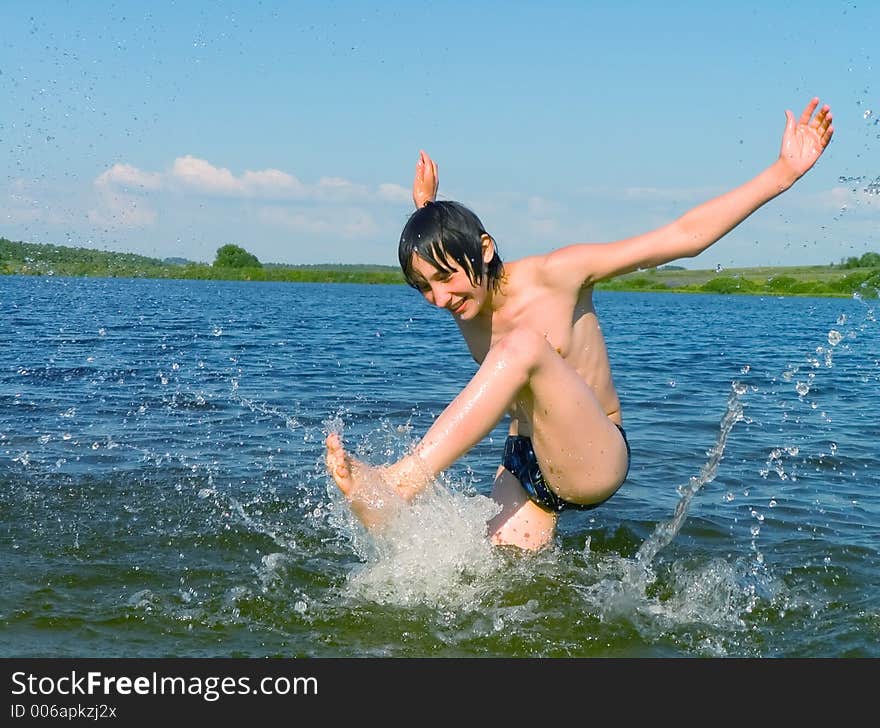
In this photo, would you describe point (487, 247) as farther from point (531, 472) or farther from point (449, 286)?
point (531, 472)

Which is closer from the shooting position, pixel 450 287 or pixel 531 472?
pixel 450 287

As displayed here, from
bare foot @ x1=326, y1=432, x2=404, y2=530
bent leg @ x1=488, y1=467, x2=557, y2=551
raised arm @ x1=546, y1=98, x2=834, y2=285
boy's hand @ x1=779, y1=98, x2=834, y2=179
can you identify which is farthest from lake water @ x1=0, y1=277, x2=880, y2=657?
boy's hand @ x1=779, y1=98, x2=834, y2=179

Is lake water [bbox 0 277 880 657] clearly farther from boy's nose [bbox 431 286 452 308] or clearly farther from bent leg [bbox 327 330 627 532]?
boy's nose [bbox 431 286 452 308]

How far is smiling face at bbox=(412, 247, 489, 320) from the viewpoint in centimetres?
474

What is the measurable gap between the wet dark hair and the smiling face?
2 cm

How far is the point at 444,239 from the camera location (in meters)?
4.68

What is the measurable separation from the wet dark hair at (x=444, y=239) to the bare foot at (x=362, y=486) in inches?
38.6

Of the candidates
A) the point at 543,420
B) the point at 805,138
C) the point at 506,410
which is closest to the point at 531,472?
the point at 543,420

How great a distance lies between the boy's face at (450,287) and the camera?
187 inches

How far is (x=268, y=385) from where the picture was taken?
15.2 m

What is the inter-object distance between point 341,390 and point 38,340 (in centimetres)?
1014

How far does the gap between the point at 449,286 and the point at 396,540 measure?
1320mm
